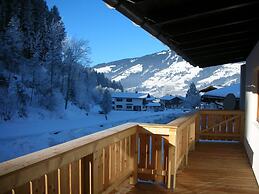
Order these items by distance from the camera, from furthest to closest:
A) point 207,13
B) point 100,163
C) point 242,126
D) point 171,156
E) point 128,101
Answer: point 128,101 < point 242,126 < point 171,156 < point 207,13 < point 100,163

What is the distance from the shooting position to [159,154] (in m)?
4.52

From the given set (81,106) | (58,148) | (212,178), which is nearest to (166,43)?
(212,178)

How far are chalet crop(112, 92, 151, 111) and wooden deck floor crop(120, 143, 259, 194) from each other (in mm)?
59836

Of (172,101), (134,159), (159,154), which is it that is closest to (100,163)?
(134,159)

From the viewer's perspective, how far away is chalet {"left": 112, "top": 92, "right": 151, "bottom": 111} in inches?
2653

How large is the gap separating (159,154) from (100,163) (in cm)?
143

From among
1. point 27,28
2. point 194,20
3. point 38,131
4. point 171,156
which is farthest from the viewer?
point 27,28

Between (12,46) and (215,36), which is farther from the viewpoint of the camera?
(12,46)

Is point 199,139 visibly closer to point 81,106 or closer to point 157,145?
point 157,145

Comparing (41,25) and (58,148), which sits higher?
(41,25)

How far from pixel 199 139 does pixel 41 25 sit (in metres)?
37.6

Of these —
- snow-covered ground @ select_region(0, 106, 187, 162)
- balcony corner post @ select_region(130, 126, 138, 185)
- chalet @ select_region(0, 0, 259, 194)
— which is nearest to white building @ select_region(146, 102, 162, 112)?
snow-covered ground @ select_region(0, 106, 187, 162)

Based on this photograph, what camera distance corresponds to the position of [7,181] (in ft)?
6.01

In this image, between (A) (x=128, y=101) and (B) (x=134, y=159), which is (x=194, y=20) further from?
(A) (x=128, y=101)
